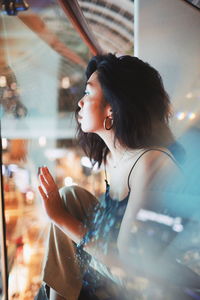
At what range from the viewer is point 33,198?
109 cm

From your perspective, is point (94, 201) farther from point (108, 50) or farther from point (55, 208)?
point (108, 50)

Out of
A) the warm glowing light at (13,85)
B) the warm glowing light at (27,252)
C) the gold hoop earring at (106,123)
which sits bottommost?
the warm glowing light at (27,252)

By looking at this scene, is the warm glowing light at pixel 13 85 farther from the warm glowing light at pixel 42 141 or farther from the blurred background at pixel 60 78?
the warm glowing light at pixel 42 141

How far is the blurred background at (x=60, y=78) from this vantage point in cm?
103

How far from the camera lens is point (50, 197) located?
95cm

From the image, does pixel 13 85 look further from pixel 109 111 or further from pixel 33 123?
pixel 109 111

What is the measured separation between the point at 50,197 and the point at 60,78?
1.51 ft

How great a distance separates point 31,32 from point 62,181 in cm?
57

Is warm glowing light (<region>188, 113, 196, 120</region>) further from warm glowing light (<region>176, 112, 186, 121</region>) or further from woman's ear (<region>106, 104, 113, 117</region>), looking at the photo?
woman's ear (<region>106, 104, 113, 117</region>)

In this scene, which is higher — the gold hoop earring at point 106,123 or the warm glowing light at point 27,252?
the gold hoop earring at point 106,123

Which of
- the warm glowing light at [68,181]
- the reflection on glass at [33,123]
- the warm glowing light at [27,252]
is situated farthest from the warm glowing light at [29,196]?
the warm glowing light at [27,252]

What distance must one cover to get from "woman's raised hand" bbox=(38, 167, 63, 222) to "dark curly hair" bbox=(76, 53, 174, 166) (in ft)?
0.87

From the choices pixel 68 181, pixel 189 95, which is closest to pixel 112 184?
pixel 68 181

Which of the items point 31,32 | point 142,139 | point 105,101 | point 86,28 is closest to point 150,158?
point 142,139
